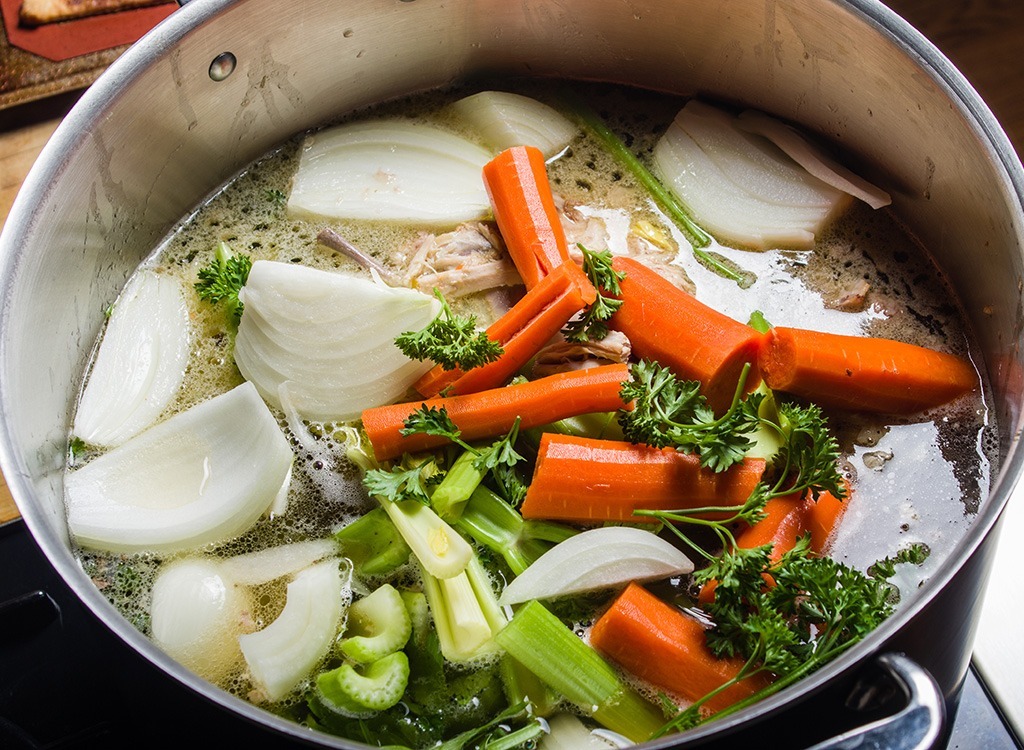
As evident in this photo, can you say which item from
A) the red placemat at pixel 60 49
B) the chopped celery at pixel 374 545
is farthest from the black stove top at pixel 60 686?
the red placemat at pixel 60 49

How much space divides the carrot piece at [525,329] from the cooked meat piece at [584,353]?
0.10 ft

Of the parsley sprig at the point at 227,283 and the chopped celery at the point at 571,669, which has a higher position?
the parsley sprig at the point at 227,283

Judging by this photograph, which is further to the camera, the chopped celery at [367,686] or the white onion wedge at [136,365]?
the white onion wedge at [136,365]

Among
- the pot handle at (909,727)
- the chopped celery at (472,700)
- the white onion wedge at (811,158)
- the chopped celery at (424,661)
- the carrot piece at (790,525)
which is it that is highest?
the white onion wedge at (811,158)

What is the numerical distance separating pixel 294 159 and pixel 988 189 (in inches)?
45.5

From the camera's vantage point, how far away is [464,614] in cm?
131

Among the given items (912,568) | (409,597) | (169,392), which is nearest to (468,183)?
(169,392)

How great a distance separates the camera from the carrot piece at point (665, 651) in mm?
1279

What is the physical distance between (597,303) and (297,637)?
63 centimetres

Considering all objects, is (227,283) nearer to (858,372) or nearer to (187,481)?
(187,481)

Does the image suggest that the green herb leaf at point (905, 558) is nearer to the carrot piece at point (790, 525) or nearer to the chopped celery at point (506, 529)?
the carrot piece at point (790, 525)

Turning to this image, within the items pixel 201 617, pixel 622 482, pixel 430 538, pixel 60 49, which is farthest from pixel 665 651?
pixel 60 49

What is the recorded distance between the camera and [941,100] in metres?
1.50

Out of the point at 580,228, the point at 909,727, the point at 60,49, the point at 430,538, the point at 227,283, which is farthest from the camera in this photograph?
the point at 60,49
